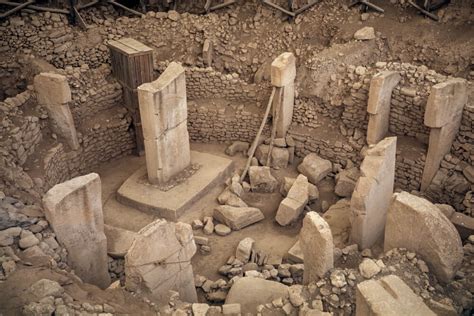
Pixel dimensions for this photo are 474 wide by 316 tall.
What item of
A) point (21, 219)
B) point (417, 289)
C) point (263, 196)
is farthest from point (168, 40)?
point (417, 289)

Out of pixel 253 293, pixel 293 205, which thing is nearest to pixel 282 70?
pixel 293 205

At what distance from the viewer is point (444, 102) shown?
7.63 metres

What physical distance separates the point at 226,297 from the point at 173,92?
354 centimetres

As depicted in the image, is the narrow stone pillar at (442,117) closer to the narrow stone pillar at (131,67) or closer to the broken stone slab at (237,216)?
the broken stone slab at (237,216)

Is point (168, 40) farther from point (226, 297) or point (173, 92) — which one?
point (226, 297)

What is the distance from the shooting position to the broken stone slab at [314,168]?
30.1ft

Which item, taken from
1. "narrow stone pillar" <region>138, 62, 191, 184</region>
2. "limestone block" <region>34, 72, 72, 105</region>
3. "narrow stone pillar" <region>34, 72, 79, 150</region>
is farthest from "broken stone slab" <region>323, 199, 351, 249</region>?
"limestone block" <region>34, 72, 72, 105</region>

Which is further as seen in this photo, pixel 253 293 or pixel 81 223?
pixel 81 223

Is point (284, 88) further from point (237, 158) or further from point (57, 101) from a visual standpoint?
point (57, 101)

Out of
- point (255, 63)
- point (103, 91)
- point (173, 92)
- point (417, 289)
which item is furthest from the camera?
point (255, 63)

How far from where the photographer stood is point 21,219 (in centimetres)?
580

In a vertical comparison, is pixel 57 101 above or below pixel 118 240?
above

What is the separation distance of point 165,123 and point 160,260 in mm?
3149

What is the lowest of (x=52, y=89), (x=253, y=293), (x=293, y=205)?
(x=293, y=205)
